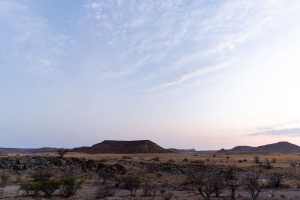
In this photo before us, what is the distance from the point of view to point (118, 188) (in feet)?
99.0

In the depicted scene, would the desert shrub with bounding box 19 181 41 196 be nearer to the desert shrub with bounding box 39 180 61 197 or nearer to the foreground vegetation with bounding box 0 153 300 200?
the foreground vegetation with bounding box 0 153 300 200

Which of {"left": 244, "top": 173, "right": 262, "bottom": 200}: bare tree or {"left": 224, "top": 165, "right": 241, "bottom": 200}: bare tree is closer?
{"left": 244, "top": 173, "right": 262, "bottom": 200}: bare tree

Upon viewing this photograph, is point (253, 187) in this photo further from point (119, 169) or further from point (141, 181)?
point (119, 169)

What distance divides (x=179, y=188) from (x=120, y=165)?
16.6 metres

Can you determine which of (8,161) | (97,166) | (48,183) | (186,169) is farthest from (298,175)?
(8,161)

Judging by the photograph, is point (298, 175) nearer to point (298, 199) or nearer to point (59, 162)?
point (298, 199)

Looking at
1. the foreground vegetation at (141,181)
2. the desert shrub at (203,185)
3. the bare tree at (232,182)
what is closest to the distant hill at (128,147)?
the foreground vegetation at (141,181)

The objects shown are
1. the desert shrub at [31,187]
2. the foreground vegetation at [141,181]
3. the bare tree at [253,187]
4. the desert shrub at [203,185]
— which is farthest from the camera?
the desert shrub at [31,187]

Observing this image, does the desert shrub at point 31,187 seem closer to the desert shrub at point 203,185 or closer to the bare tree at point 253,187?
the desert shrub at point 203,185

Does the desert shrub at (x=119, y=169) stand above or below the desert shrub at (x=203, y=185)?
above

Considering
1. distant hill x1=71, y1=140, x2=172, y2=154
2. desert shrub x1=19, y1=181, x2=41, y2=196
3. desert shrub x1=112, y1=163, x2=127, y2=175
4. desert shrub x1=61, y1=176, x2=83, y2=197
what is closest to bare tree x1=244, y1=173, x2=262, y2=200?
desert shrub x1=61, y1=176, x2=83, y2=197

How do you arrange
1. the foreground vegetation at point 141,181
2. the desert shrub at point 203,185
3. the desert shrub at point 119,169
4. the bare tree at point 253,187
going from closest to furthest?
the desert shrub at point 203,185
the bare tree at point 253,187
the foreground vegetation at point 141,181
the desert shrub at point 119,169

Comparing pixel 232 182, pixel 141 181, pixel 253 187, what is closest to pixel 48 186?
pixel 141 181

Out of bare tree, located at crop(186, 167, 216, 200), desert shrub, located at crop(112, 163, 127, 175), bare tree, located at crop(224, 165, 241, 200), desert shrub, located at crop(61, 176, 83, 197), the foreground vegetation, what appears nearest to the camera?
bare tree, located at crop(186, 167, 216, 200)
